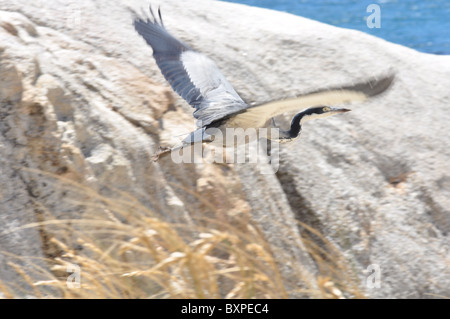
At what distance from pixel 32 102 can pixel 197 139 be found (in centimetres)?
81

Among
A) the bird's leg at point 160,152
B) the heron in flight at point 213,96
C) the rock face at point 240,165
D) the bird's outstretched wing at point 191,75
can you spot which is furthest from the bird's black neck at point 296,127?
the bird's leg at point 160,152

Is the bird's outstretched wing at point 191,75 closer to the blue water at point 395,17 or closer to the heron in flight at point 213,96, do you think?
the heron in flight at point 213,96

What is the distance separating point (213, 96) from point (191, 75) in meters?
0.20

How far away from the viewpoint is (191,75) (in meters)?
3.23

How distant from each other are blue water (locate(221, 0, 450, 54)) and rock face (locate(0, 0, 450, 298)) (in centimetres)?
535

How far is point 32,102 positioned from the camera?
302 centimetres

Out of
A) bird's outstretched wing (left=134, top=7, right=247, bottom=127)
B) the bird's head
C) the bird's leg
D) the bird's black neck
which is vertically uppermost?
bird's outstretched wing (left=134, top=7, right=247, bottom=127)

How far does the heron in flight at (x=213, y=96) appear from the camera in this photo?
2270 millimetres

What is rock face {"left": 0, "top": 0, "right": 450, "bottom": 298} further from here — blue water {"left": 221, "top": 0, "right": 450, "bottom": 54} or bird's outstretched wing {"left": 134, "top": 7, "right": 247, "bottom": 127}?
blue water {"left": 221, "top": 0, "right": 450, "bottom": 54}

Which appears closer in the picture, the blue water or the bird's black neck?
the bird's black neck

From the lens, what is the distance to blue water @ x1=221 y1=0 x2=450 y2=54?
9227mm

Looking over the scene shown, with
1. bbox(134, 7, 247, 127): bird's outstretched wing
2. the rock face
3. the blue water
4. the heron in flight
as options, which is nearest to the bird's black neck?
the heron in flight

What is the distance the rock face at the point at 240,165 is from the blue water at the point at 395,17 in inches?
211

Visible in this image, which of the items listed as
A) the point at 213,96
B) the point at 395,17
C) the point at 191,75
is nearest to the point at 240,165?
the point at 213,96
